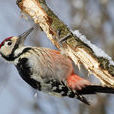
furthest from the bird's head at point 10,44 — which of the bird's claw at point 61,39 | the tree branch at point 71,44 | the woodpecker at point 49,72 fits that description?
the bird's claw at point 61,39

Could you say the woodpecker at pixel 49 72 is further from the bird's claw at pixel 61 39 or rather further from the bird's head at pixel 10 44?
the bird's claw at pixel 61 39

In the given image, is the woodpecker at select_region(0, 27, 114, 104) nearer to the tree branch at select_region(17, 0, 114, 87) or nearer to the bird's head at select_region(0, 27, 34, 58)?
the bird's head at select_region(0, 27, 34, 58)

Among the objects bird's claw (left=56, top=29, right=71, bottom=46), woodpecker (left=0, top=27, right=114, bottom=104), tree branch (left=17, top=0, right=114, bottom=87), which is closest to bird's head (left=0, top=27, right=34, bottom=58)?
woodpecker (left=0, top=27, right=114, bottom=104)

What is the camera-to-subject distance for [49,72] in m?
5.52

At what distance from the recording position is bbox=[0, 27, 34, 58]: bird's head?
584 cm

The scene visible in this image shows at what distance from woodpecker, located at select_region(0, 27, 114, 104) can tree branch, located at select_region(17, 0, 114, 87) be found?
216mm

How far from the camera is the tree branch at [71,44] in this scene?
4980 mm

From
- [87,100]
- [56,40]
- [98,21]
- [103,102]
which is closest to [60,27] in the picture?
[56,40]

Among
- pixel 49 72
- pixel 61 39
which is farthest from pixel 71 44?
pixel 49 72

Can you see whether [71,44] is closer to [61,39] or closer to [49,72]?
[61,39]

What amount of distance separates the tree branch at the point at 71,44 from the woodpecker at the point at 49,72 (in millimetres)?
216

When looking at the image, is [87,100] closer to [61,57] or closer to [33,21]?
[61,57]

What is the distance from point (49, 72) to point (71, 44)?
57 centimetres

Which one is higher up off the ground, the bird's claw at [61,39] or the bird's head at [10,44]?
the bird's head at [10,44]
